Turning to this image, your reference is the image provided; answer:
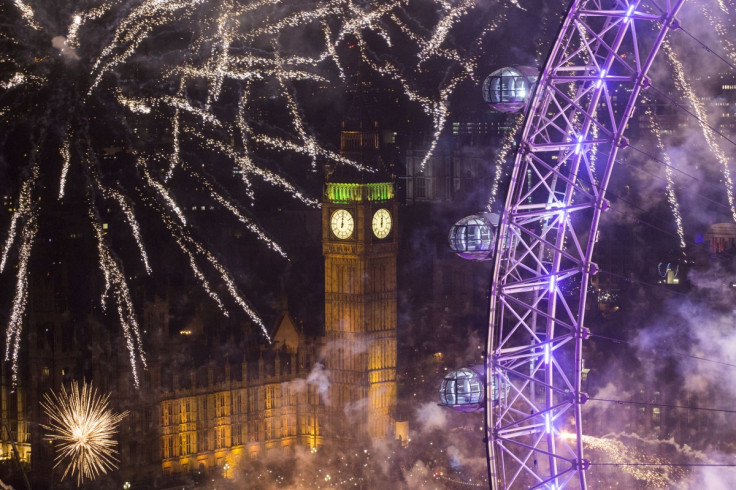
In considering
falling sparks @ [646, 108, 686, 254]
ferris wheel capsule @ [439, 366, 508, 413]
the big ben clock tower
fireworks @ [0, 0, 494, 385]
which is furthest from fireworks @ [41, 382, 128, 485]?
falling sparks @ [646, 108, 686, 254]

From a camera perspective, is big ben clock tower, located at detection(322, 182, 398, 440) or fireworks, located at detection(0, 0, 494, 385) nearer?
fireworks, located at detection(0, 0, 494, 385)

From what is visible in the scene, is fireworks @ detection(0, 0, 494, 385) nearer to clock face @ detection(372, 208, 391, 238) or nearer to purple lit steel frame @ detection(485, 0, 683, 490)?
clock face @ detection(372, 208, 391, 238)

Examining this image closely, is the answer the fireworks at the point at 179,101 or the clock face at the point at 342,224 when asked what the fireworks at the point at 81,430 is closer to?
the fireworks at the point at 179,101

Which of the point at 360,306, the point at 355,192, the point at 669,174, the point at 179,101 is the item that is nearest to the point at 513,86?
the point at 179,101

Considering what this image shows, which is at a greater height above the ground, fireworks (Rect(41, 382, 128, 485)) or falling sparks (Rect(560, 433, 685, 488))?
fireworks (Rect(41, 382, 128, 485))

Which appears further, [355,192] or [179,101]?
[355,192]

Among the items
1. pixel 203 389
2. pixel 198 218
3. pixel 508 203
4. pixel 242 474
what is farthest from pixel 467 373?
pixel 198 218

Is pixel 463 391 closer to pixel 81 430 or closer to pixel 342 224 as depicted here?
pixel 81 430
